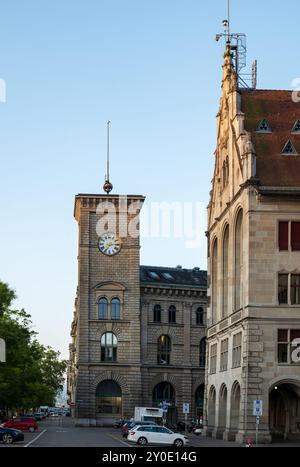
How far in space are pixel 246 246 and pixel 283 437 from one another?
55.0 ft

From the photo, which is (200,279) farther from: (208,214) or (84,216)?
(208,214)

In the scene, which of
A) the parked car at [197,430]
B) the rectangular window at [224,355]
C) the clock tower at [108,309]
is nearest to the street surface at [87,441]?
the rectangular window at [224,355]

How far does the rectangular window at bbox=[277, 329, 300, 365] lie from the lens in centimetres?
7338

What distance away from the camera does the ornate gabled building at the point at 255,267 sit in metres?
73.6

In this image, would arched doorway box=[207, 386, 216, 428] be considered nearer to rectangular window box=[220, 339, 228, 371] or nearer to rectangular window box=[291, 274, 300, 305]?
rectangular window box=[220, 339, 228, 371]

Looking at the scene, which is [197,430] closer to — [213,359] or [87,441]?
[213,359]

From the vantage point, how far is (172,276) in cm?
14012

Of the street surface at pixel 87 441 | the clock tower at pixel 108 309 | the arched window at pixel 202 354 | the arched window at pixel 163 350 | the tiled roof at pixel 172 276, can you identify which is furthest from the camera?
the tiled roof at pixel 172 276

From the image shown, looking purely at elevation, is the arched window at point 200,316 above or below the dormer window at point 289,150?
below

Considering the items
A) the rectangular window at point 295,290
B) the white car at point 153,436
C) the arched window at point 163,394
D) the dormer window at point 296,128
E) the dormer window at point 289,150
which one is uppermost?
the dormer window at point 296,128

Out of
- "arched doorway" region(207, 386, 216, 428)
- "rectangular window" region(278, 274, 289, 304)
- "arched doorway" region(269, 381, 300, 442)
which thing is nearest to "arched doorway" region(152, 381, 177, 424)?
"arched doorway" region(207, 386, 216, 428)

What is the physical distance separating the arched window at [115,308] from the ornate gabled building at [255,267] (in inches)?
1517

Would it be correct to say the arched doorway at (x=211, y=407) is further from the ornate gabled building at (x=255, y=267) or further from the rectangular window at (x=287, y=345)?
the rectangular window at (x=287, y=345)
